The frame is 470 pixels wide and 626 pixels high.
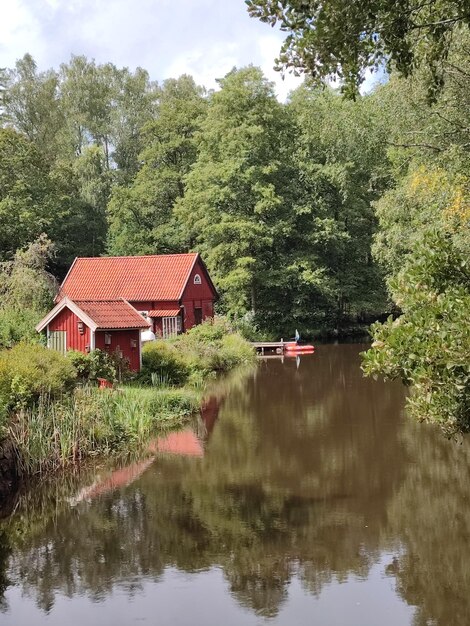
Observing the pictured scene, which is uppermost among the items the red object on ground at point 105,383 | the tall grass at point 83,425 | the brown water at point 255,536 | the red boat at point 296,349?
the red boat at point 296,349

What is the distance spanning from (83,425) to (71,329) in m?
7.34

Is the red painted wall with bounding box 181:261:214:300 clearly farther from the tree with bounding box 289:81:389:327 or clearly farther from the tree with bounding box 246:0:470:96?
the tree with bounding box 246:0:470:96

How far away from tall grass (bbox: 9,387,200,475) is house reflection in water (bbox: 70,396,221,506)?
483mm

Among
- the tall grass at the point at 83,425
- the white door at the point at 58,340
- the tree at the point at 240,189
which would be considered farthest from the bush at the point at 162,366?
the tree at the point at 240,189

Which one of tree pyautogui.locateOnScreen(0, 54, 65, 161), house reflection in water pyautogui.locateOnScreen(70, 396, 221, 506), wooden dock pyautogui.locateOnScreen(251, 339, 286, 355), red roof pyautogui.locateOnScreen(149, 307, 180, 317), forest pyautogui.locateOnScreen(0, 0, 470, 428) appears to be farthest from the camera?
tree pyautogui.locateOnScreen(0, 54, 65, 161)

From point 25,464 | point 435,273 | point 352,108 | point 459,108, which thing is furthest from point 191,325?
point 435,273

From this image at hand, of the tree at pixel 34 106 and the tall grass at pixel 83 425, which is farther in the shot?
the tree at pixel 34 106

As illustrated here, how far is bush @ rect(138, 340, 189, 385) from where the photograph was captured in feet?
70.7

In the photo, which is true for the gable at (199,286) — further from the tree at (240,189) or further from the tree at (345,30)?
the tree at (345,30)

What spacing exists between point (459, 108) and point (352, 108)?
16.9 m

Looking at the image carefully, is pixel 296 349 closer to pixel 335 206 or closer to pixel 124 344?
pixel 335 206

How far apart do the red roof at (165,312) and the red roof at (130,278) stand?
0.61 meters

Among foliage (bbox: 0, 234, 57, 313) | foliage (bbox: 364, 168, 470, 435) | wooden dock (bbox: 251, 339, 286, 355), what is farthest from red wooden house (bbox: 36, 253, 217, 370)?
foliage (bbox: 364, 168, 470, 435)

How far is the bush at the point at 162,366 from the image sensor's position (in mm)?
21562
